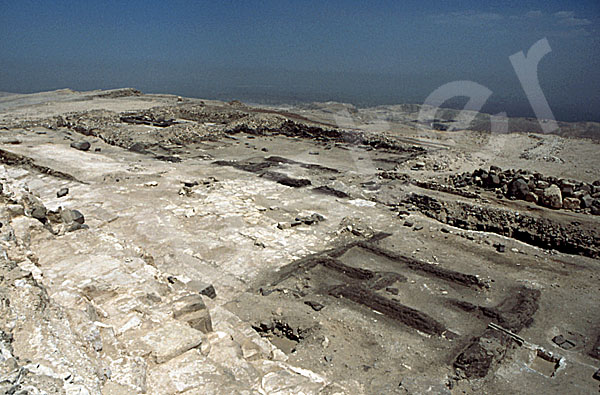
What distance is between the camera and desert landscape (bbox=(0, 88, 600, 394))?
326 centimetres

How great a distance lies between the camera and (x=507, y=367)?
180 inches

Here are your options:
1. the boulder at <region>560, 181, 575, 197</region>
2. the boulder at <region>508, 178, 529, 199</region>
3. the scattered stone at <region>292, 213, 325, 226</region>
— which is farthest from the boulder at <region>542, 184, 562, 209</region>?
the scattered stone at <region>292, 213, 325, 226</region>

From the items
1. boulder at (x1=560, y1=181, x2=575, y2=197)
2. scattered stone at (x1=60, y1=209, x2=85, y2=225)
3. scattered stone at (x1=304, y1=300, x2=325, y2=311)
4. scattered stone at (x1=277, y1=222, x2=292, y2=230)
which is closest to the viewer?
scattered stone at (x1=304, y1=300, x2=325, y2=311)

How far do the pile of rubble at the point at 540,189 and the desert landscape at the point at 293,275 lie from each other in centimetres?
4

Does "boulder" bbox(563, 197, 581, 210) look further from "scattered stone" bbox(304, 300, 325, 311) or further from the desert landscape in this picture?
"scattered stone" bbox(304, 300, 325, 311)

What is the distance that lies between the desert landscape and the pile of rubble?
0.15 feet

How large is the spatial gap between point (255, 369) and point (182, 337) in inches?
27.9

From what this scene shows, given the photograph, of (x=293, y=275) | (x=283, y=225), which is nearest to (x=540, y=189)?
(x=283, y=225)

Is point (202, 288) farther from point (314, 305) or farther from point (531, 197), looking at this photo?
point (531, 197)

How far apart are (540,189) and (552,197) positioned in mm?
386

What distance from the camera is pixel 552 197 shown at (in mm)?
9438

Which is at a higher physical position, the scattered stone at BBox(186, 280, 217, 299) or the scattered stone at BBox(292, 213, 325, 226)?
the scattered stone at BBox(292, 213, 325, 226)

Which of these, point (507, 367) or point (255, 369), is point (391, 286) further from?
point (255, 369)

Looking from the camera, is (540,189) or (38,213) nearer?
(38,213)
